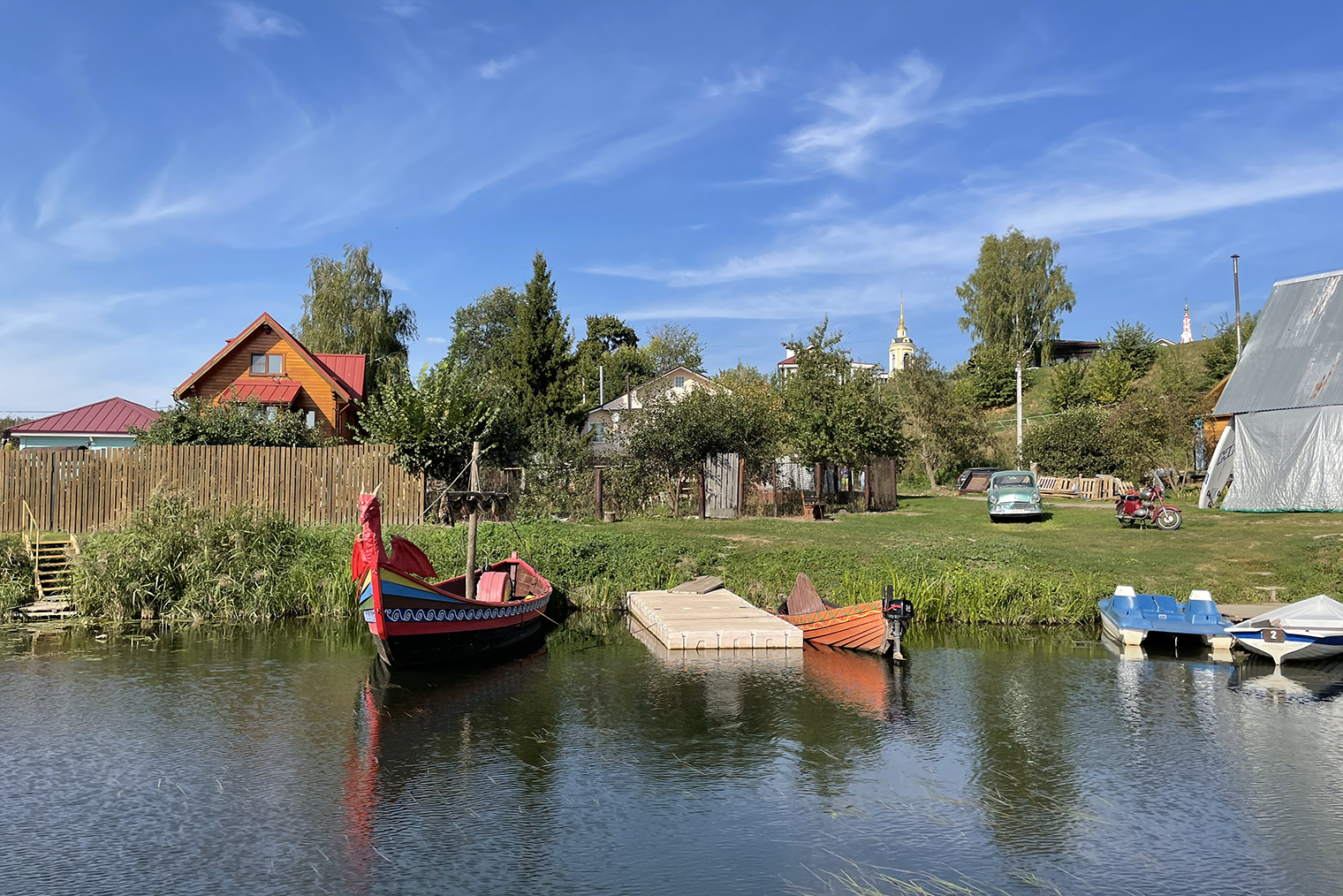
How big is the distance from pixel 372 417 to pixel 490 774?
68.7 ft

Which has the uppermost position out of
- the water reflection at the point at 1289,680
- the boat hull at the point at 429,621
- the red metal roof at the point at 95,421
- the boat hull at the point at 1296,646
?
the red metal roof at the point at 95,421

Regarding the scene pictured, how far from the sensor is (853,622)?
17266 mm

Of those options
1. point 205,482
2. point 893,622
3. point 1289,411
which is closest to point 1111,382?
point 1289,411

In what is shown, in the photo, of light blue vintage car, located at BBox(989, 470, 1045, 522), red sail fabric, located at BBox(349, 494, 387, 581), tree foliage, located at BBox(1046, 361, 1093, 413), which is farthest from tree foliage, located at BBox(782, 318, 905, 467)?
tree foliage, located at BBox(1046, 361, 1093, 413)

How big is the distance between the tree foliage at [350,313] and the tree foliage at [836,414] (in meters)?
25.0

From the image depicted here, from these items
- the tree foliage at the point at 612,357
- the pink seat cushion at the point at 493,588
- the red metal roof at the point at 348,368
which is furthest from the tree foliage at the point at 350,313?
the pink seat cushion at the point at 493,588

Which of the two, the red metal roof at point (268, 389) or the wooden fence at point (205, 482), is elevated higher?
the red metal roof at point (268, 389)

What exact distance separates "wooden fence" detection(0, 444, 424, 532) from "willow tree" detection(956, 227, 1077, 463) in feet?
194

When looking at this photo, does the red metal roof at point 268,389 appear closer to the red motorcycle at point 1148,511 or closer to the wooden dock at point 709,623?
the wooden dock at point 709,623

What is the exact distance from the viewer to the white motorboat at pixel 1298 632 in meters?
15.6

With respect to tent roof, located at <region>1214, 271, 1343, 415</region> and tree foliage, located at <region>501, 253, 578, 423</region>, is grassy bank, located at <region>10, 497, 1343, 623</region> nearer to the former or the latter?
tent roof, located at <region>1214, 271, 1343, 415</region>

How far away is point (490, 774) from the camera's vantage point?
11062mm

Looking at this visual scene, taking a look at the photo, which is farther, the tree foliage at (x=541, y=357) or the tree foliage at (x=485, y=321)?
the tree foliage at (x=485, y=321)

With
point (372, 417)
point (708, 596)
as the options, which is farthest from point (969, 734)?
point (372, 417)
